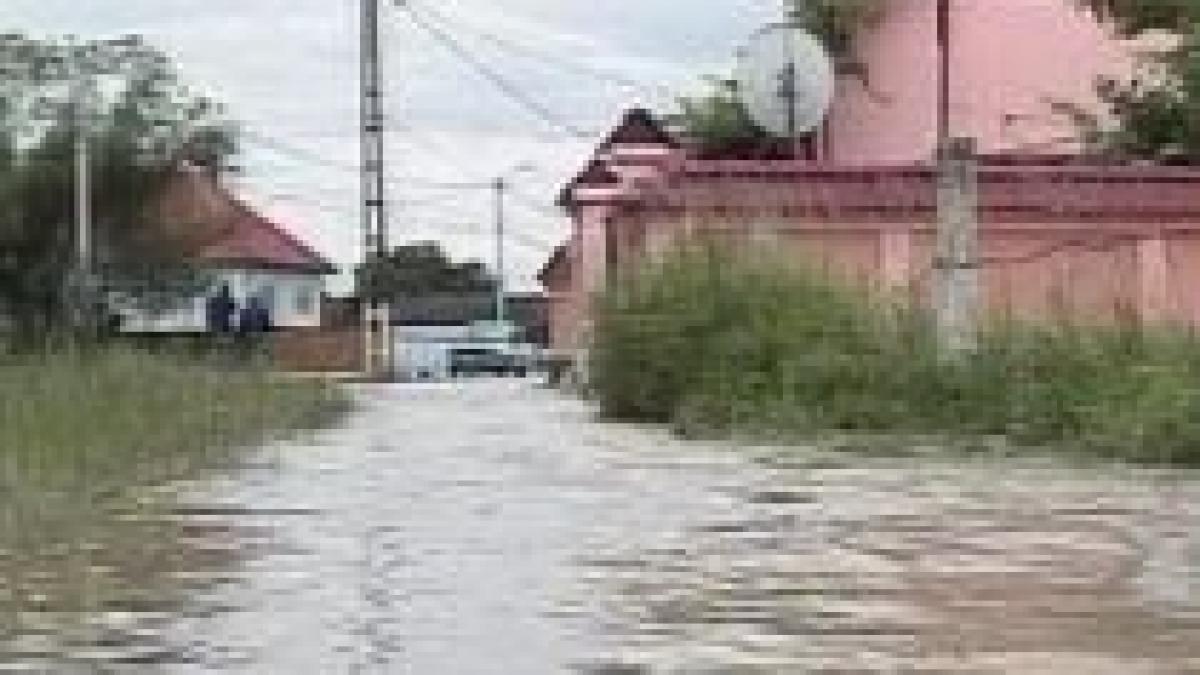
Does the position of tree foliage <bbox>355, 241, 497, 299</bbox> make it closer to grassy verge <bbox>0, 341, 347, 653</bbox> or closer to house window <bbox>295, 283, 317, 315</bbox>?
house window <bbox>295, 283, 317, 315</bbox>

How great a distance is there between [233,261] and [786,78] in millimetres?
65931

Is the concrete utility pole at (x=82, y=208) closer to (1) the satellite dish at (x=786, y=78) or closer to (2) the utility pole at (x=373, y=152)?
(2) the utility pole at (x=373, y=152)

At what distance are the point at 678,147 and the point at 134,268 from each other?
28536 mm

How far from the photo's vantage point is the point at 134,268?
68562mm

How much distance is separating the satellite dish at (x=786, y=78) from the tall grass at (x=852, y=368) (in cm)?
460

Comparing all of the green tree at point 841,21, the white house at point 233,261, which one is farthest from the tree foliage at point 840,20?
the white house at point 233,261

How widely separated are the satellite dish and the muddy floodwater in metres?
11.0

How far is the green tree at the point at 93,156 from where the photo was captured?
6731 cm

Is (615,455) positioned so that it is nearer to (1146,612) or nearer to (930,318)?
(930,318)

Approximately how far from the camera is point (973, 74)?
43.9 meters

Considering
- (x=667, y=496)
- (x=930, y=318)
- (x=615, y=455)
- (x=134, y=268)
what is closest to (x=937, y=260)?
(x=930, y=318)

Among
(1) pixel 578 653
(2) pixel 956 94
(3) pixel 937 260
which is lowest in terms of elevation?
(1) pixel 578 653

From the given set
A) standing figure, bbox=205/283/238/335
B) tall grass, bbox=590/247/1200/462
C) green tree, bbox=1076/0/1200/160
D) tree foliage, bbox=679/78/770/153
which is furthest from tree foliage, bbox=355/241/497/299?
tall grass, bbox=590/247/1200/462

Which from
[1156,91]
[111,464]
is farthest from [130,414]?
[1156,91]
